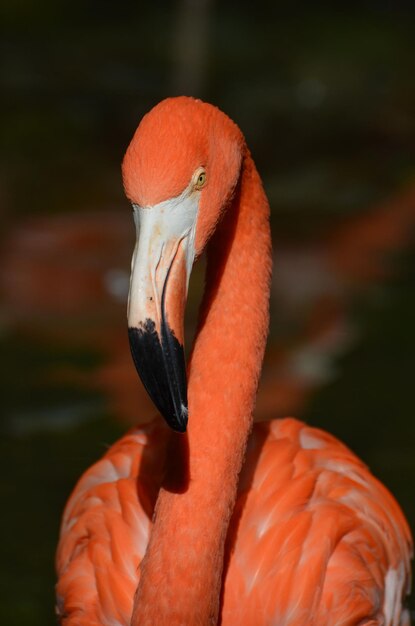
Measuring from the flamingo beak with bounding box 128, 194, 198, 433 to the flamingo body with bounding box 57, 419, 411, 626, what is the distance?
2.85 ft

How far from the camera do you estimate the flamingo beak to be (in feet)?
9.64

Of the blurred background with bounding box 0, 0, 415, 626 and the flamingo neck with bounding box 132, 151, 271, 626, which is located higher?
the blurred background with bounding box 0, 0, 415, 626

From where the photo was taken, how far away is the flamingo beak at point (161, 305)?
2938 millimetres

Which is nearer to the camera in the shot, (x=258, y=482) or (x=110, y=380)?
(x=258, y=482)

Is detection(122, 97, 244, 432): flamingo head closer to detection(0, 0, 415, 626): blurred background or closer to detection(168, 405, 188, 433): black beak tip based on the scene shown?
detection(168, 405, 188, 433): black beak tip

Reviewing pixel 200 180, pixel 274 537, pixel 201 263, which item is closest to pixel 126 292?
pixel 201 263

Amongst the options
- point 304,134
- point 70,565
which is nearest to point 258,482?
point 70,565

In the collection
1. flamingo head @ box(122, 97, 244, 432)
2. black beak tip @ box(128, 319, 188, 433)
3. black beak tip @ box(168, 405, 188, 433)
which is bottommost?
black beak tip @ box(168, 405, 188, 433)

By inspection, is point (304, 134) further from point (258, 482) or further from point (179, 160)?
point (179, 160)

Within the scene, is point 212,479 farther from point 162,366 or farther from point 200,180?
point 200,180

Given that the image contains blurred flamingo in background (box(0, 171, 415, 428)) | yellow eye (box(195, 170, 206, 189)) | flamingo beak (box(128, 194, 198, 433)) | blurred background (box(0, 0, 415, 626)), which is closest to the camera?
flamingo beak (box(128, 194, 198, 433))

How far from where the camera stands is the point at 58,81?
10.9 meters

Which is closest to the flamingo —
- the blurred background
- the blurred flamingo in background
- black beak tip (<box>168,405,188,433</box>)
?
black beak tip (<box>168,405,188,433</box>)

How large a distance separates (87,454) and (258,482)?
204 centimetres
